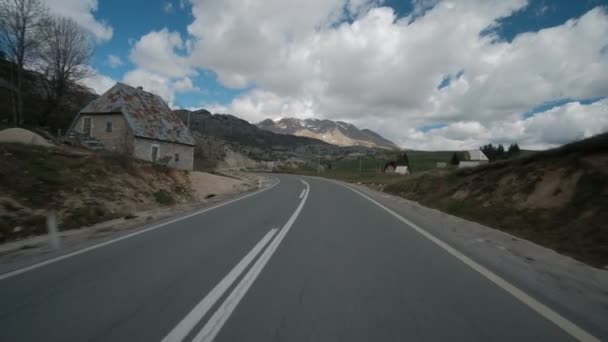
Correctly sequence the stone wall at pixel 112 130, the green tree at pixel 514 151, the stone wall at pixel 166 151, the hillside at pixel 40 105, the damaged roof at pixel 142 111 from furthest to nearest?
the hillside at pixel 40 105 → the damaged roof at pixel 142 111 → the stone wall at pixel 166 151 → the stone wall at pixel 112 130 → the green tree at pixel 514 151

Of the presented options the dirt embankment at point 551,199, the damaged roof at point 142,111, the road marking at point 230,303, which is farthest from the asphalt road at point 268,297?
the damaged roof at point 142,111

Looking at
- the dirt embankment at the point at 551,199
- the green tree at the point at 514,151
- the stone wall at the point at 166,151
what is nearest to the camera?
the dirt embankment at the point at 551,199

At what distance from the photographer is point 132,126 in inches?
1209

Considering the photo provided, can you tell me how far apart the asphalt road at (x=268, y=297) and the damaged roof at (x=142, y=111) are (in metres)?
29.3

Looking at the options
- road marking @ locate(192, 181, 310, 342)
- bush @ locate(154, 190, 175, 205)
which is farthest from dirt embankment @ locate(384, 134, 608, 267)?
bush @ locate(154, 190, 175, 205)

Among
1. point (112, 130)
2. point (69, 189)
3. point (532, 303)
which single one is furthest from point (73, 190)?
point (112, 130)

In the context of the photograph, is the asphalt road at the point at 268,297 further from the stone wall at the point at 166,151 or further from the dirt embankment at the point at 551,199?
the stone wall at the point at 166,151

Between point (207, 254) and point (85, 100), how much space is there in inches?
2150

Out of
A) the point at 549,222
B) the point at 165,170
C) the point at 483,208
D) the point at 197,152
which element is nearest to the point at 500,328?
the point at 549,222

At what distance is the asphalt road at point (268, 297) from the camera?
9.73 ft

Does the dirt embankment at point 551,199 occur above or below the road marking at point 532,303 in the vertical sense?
above

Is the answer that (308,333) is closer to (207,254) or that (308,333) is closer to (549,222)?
(207,254)

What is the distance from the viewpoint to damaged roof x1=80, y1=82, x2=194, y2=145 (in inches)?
1250

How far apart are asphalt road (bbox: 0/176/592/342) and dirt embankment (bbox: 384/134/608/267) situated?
10.2 feet
